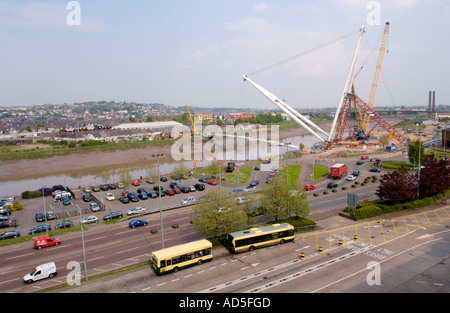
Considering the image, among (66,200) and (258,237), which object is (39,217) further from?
(258,237)

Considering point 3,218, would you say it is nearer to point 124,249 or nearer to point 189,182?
point 124,249

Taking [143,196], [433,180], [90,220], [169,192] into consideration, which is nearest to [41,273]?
[90,220]

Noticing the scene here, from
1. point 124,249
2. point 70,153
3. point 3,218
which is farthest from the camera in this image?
point 70,153

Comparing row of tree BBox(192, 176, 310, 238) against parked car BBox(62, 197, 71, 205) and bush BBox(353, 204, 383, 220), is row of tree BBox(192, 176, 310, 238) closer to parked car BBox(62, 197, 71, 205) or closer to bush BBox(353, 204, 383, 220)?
bush BBox(353, 204, 383, 220)

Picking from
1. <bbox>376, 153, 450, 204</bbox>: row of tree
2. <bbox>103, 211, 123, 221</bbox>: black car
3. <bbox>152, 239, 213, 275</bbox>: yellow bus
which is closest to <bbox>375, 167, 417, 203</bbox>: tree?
<bbox>376, 153, 450, 204</bbox>: row of tree

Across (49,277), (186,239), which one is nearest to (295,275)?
(186,239)

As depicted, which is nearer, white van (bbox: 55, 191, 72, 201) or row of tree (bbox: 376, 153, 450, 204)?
row of tree (bbox: 376, 153, 450, 204)

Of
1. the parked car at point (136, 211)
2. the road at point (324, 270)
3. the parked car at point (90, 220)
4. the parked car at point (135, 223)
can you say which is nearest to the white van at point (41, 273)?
the road at point (324, 270)
